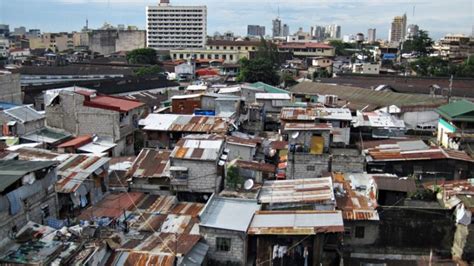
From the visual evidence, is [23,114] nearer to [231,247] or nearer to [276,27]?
[231,247]

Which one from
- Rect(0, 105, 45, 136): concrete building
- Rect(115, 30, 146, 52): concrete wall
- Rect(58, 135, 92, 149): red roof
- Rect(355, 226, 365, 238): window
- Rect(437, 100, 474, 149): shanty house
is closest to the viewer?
Rect(355, 226, 365, 238): window

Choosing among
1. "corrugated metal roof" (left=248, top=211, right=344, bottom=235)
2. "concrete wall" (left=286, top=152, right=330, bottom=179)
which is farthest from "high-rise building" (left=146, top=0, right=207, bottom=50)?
"corrugated metal roof" (left=248, top=211, right=344, bottom=235)

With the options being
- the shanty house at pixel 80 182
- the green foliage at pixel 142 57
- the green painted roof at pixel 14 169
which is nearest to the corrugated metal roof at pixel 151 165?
the shanty house at pixel 80 182

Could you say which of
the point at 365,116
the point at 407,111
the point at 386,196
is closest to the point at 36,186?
the point at 386,196

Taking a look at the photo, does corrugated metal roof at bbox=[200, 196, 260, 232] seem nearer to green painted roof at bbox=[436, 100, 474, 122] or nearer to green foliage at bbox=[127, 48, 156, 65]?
green painted roof at bbox=[436, 100, 474, 122]

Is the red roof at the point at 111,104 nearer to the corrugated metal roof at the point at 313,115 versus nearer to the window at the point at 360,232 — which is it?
the corrugated metal roof at the point at 313,115

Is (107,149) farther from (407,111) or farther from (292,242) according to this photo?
(407,111)

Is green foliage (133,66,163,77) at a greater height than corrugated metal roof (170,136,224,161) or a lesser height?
greater

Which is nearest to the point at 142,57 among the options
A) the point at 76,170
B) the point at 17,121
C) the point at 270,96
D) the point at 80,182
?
the point at 270,96
